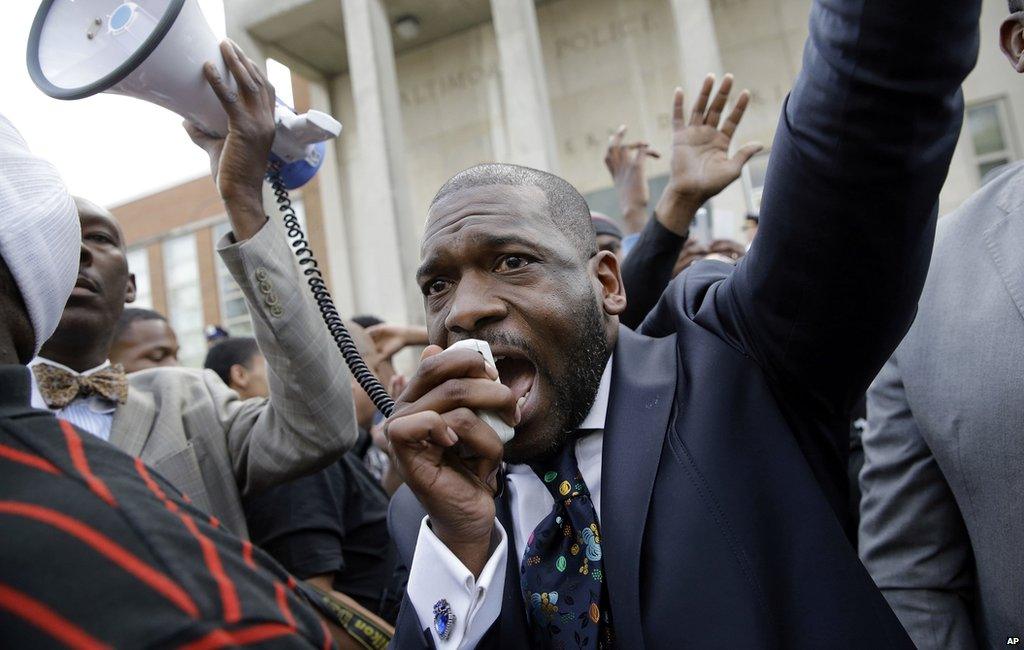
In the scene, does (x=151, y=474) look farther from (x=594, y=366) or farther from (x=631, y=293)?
(x=631, y=293)

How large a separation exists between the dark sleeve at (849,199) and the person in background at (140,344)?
356 cm

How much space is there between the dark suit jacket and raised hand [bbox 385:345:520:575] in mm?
186

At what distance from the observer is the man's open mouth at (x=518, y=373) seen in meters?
1.67

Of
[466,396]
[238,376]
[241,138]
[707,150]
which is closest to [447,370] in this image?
[466,396]

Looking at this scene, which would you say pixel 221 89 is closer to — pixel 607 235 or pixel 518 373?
pixel 518 373

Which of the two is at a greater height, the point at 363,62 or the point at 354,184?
the point at 363,62

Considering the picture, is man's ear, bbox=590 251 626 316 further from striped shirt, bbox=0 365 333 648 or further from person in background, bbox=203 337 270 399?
person in background, bbox=203 337 270 399

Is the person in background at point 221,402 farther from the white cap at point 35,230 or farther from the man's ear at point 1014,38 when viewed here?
the man's ear at point 1014,38

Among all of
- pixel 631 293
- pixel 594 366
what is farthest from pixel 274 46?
pixel 594 366

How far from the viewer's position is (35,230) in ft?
3.46

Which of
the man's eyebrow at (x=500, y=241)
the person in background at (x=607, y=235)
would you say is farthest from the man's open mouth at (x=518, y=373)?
the person in background at (x=607, y=235)

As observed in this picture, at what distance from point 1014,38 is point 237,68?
73.2 inches

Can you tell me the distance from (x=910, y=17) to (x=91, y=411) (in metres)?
2.45

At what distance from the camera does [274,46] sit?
16.4 meters
